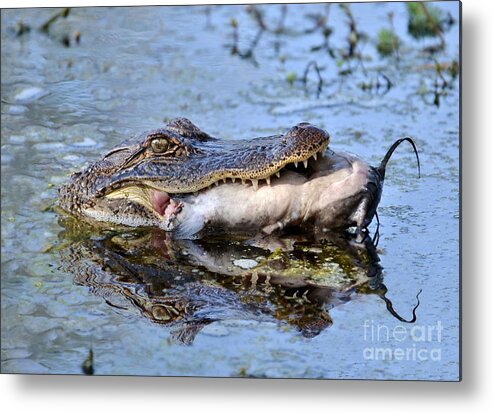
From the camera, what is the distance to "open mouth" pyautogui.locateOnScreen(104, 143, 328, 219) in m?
4.62

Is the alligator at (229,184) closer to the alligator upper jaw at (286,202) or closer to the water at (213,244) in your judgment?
the alligator upper jaw at (286,202)

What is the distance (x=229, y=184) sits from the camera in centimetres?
473

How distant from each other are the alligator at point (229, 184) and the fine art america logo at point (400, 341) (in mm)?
458

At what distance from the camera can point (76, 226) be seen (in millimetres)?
5012

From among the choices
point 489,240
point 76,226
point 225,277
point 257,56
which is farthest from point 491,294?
point 76,226

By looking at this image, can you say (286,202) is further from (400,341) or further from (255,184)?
(400,341)

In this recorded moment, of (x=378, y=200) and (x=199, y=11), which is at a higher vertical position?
(x=199, y=11)

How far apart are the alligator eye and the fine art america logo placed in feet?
3.77

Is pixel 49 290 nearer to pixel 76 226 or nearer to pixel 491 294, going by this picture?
pixel 76 226

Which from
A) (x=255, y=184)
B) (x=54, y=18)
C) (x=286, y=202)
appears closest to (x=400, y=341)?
(x=286, y=202)

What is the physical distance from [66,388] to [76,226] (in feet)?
2.39

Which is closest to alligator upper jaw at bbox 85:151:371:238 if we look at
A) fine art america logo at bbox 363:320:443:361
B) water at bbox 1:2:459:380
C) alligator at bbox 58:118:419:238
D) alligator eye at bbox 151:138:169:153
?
alligator at bbox 58:118:419:238

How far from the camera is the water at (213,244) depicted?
4.47 meters

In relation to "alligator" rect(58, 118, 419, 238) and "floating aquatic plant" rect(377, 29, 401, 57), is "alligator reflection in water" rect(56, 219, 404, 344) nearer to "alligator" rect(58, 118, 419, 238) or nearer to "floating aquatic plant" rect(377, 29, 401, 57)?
"alligator" rect(58, 118, 419, 238)
